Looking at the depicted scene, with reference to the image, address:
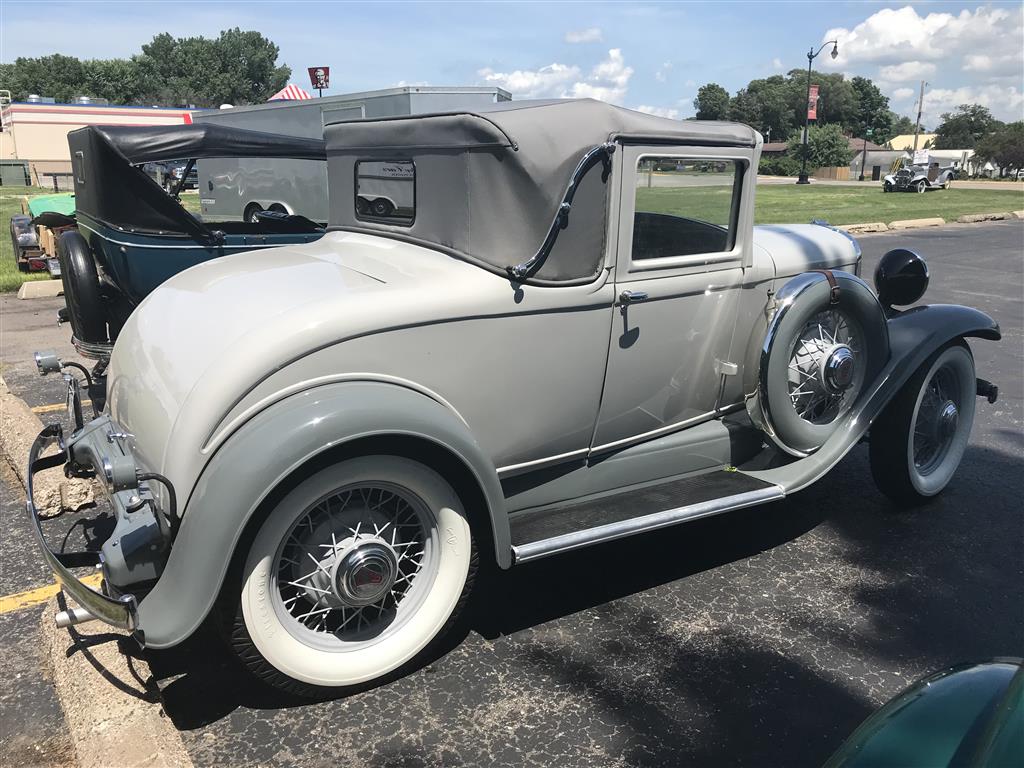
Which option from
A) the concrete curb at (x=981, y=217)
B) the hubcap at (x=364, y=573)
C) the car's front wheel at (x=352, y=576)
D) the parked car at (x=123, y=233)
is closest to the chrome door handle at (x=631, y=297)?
the car's front wheel at (x=352, y=576)

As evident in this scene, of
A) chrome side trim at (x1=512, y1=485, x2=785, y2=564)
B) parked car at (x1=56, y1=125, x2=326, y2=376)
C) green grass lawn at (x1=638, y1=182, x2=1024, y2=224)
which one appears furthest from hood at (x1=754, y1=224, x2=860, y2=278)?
green grass lawn at (x1=638, y1=182, x2=1024, y2=224)

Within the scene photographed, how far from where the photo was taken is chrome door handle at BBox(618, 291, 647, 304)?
3.17m

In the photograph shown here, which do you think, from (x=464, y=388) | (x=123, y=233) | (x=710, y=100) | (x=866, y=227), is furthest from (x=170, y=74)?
(x=464, y=388)

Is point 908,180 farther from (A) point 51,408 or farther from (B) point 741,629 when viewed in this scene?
(B) point 741,629

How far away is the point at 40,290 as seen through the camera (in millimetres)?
9867

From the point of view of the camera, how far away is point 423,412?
2588mm

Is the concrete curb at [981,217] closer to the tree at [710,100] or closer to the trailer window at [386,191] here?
the trailer window at [386,191]

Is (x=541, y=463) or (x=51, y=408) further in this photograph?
(x=51, y=408)

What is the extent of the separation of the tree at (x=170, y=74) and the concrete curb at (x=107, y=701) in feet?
311

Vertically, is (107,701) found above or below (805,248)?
below

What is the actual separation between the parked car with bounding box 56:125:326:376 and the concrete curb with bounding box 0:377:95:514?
612 millimetres

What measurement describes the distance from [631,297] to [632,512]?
0.88 meters

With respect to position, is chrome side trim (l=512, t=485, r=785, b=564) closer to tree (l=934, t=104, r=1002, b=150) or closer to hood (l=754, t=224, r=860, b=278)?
hood (l=754, t=224, r=860, b=278)

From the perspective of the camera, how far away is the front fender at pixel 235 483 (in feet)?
7.60
